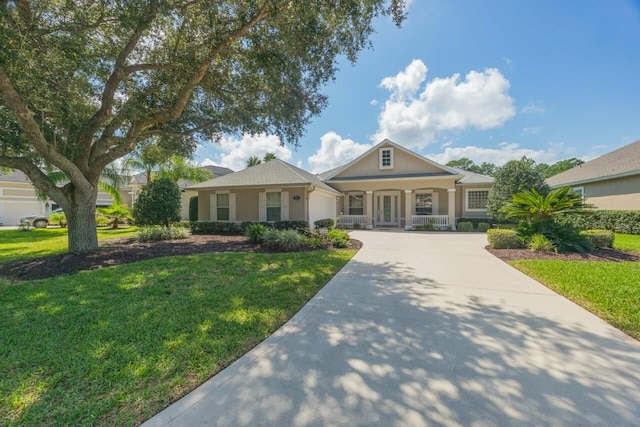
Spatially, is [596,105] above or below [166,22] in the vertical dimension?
below

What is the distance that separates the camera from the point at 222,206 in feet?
51.6

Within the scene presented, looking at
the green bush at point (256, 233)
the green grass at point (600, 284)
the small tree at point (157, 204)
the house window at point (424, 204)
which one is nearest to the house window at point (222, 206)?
the small tree at point (157, 204)

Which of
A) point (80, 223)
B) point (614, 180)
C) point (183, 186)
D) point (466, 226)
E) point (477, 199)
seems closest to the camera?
point (80, 223)

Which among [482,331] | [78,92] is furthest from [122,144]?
[482,331]

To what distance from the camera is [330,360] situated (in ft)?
9.37

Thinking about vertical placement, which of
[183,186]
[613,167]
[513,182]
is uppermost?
[183,186]

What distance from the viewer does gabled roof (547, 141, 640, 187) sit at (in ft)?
45.6

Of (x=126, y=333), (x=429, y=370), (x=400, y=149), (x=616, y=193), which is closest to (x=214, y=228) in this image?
(x=126, y=333)

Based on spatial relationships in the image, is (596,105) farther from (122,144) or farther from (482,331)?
(122,144)

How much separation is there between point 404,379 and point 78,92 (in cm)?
980

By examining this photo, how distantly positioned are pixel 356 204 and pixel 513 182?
9.75m

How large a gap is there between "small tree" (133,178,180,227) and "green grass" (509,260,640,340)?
597 inches

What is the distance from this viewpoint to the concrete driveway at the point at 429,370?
82.7 inches

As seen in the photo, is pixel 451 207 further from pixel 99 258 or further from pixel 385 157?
pixel 99 258
